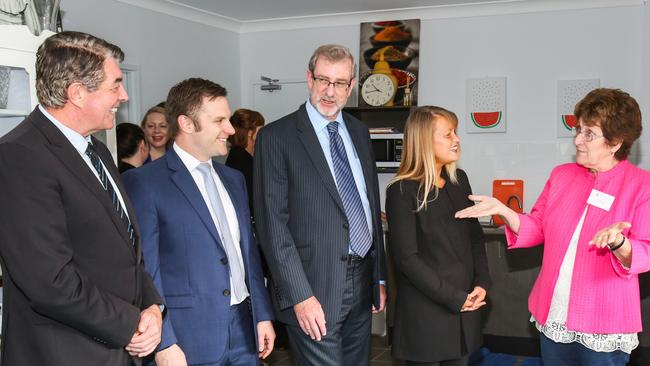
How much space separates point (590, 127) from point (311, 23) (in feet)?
15.3

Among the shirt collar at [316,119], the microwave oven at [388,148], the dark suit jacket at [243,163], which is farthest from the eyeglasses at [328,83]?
the microwave oven at [388,148]

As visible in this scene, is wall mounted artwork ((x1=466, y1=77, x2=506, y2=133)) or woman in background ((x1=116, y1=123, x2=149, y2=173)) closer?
woman in background ((x1=116, y1=123, x2=149, y2=173))

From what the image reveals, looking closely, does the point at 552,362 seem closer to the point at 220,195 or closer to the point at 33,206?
the point at 220,195

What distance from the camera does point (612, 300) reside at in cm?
229

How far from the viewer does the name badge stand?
2.31 m

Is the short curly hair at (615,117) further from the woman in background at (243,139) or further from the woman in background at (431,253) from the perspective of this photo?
the woman in background at (243,139)

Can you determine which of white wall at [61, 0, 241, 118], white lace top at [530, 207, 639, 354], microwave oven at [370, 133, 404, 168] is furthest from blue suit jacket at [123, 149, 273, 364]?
microwave oven at [370, 133, 404, 168]

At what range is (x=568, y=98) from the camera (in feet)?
19.1

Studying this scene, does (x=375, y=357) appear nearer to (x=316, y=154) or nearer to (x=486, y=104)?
(x=316, y=154)

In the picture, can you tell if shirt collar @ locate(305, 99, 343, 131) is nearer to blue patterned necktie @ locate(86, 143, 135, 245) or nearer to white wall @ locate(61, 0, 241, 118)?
blue patterned necktie @ locate(86, 143, 135, 245)

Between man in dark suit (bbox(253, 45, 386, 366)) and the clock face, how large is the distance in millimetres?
3847

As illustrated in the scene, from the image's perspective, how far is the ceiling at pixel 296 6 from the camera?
19.2 ft

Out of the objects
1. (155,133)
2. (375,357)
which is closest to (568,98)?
(375,357)

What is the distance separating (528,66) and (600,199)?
3.91 metres
